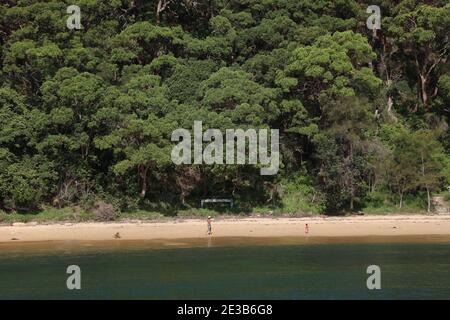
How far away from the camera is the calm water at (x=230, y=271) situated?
2881 centimetres

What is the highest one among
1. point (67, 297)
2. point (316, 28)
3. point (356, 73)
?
point (316, 28)

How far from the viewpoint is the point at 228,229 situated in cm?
4350

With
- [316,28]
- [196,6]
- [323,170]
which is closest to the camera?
[323,170]

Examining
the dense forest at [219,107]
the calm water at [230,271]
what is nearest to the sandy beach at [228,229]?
the calm water at [230,271]

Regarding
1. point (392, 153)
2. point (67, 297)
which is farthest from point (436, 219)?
point (67, 297)

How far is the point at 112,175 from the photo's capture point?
48.2 meters

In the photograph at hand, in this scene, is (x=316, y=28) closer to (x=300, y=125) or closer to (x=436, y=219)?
(x=300, y=125)

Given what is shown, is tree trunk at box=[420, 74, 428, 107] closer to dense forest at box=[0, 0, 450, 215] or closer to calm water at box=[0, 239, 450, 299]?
dense forest at box=[0, 0, 450, 215]

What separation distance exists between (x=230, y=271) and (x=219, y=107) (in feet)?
57.8

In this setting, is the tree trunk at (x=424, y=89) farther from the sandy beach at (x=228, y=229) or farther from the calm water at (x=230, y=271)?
the calm water at (x=230, y=271)

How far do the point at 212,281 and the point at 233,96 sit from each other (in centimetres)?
1913

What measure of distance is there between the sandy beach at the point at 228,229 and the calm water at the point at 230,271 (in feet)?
8.50

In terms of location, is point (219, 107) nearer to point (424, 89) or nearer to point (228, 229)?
point (228, 229)

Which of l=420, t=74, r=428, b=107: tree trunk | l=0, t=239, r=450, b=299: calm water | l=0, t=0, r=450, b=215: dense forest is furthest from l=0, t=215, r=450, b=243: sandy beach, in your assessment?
l=420, t=74, r=428, b=107: tree trunk
